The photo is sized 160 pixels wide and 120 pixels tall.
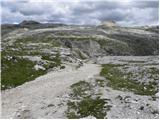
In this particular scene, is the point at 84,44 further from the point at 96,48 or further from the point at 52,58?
the point at 52,58

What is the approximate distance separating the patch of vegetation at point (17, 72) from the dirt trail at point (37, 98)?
7.08 ft

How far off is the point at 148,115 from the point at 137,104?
425 cm

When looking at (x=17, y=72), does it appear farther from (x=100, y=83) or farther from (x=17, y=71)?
(x=100, y=83)

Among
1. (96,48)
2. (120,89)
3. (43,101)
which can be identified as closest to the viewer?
(43,101)

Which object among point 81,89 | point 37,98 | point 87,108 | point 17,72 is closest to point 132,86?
point 81,89

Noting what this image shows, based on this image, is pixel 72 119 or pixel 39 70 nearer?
pixel 72 119

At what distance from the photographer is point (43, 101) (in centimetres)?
4916

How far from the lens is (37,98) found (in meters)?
52.2

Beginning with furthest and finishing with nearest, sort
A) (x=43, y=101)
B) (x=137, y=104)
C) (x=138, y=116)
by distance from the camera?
(x=43, y=101) < (x=137, y=104) < (x=138, y=116)

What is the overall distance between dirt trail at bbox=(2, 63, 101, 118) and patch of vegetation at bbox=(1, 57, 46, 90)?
2.16m

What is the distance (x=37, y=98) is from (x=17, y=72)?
24.6 metres

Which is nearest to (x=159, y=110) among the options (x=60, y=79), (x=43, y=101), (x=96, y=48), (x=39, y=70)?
(x=43, y=101)

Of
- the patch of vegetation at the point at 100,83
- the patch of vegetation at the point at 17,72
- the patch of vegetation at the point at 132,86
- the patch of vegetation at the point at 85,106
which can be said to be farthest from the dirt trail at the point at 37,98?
the patch of vegetation at the point at 132,86

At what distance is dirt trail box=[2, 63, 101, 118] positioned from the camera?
43.3 metres
